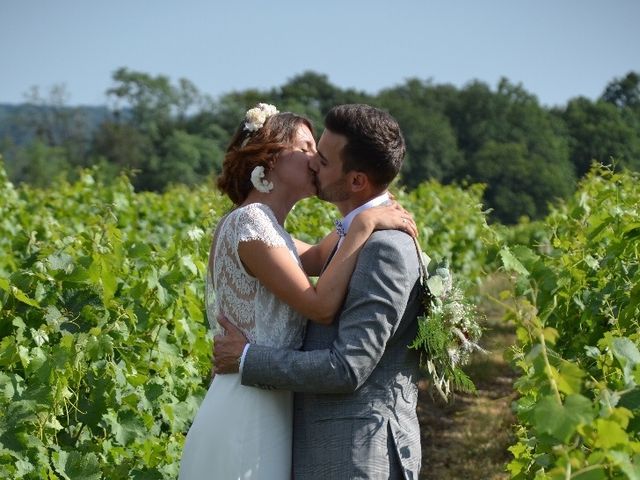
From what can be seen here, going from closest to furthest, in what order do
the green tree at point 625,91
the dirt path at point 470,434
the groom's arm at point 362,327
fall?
the groom's arm at point 362,327
the dirt path at point 470,434
the green tree at point 625,91

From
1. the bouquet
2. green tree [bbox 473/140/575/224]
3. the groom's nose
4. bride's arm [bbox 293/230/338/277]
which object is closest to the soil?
bride's arm [bbox 293/230/338/277]

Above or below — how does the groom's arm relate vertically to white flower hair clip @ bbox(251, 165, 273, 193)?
below

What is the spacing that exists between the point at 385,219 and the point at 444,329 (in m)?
0.30

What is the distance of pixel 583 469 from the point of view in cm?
166

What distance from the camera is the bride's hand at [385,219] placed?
2.53m

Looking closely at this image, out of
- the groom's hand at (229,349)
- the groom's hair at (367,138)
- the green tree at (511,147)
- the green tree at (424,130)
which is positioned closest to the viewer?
the groom's hair at (367,138)

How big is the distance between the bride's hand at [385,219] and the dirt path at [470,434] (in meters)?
2.93

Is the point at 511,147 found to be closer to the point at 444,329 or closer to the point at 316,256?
the point at 316,256

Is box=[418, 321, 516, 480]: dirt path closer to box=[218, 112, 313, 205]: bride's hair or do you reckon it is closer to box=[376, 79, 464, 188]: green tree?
box=[218, 112, 313, 205]: bride's hair

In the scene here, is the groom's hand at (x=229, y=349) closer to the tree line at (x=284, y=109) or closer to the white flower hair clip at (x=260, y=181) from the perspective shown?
the white flower hair clip at (x=260, y=181)

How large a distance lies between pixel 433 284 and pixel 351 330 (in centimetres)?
24

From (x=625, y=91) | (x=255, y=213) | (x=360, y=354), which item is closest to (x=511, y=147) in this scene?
(x=625, y=91)

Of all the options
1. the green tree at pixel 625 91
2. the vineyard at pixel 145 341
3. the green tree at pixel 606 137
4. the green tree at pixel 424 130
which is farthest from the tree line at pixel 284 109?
the vineyard at pixel 145 341

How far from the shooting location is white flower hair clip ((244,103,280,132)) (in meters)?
2.79
